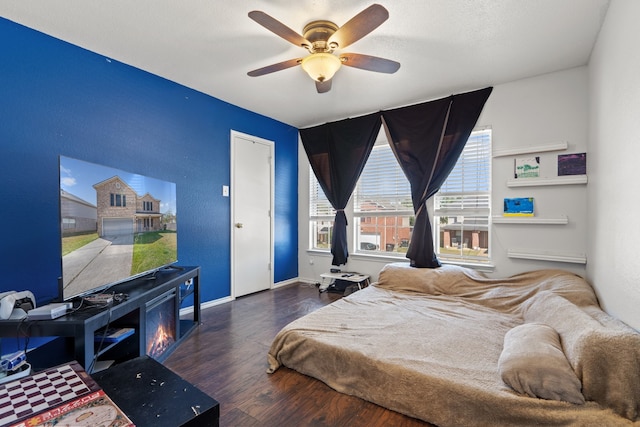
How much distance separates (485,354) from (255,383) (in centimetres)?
150

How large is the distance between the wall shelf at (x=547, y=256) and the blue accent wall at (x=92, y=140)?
3.34 meters

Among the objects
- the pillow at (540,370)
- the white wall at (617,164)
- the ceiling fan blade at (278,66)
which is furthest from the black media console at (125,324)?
the white wall at (617,164)

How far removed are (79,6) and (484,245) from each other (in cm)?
421

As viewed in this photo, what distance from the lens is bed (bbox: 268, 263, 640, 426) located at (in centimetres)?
133

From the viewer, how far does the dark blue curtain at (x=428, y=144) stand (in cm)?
330

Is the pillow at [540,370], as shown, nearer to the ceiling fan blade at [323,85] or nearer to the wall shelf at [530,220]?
the wall shelf at [530,220]

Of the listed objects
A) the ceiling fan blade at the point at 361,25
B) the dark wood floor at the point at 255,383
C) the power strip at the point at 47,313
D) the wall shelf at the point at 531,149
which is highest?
the ceiling fan blade at the point at 361,25

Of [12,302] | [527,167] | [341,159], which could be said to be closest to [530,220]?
[527,167]

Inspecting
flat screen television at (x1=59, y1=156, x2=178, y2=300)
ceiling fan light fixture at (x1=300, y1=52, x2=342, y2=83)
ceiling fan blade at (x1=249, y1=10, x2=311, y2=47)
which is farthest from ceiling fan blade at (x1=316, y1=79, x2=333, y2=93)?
flat screen television at (x1=59, y1=156, x2=178, y2=300)

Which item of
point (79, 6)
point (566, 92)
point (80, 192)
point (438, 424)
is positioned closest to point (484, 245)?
point (566, 92)

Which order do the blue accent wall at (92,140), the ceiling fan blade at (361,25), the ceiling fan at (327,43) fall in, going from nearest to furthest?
the ceiling fan blade at (361,25) → the ceiling fan at (327,43) → the blue accent wall at (92,140)

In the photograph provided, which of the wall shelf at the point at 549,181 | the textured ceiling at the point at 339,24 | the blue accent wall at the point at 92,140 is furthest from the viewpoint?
the wall shelf at the point at 549,181

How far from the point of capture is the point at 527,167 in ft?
9.86

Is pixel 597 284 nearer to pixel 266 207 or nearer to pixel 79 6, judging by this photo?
pixel 266 207
